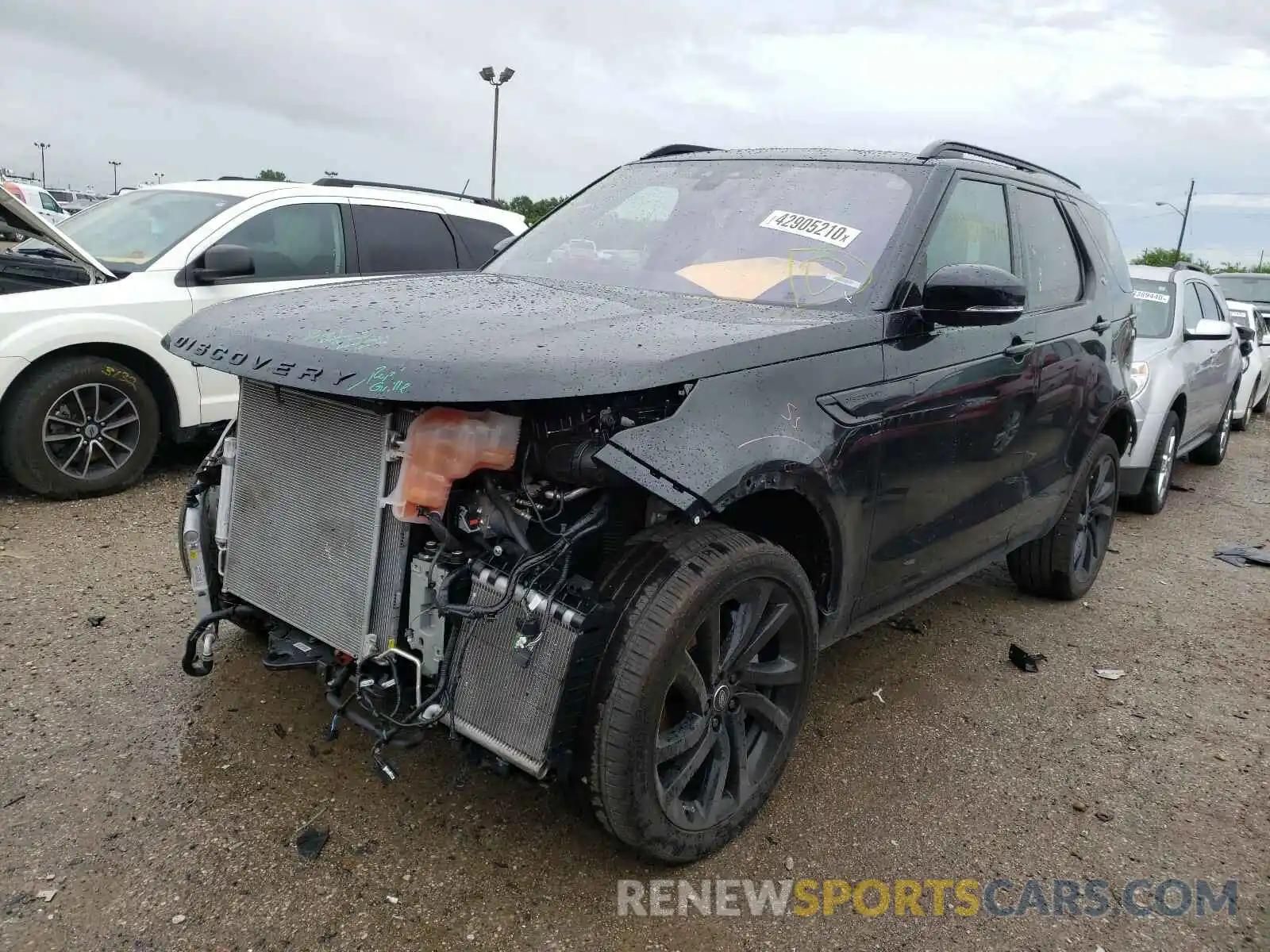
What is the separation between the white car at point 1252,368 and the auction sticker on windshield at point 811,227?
900 cm

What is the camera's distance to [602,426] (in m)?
2.26

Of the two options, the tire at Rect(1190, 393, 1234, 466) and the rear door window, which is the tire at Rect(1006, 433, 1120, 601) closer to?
the rear door window

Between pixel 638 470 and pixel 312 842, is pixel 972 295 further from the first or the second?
pixel 312 842

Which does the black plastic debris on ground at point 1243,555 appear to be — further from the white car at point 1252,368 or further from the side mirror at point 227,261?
the side mirror at point 227,261

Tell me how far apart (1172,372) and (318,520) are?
20.5ft

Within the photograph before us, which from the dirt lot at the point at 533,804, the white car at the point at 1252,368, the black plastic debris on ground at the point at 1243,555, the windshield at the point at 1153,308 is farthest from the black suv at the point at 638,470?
the white car at the point at 1252,368

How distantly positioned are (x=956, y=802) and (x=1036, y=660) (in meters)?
1.39

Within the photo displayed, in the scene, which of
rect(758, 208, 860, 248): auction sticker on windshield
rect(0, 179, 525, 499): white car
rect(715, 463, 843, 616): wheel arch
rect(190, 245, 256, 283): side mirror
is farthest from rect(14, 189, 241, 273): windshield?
rect(715, 463, 843, 616): wheel arch

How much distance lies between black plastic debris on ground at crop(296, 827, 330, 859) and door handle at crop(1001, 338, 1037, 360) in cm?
279

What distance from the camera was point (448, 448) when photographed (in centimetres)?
231

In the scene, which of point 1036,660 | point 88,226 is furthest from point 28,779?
point 88,226

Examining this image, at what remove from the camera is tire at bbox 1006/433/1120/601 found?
4.58m

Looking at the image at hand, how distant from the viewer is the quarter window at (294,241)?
5949mm

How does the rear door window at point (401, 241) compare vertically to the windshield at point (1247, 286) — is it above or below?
below
